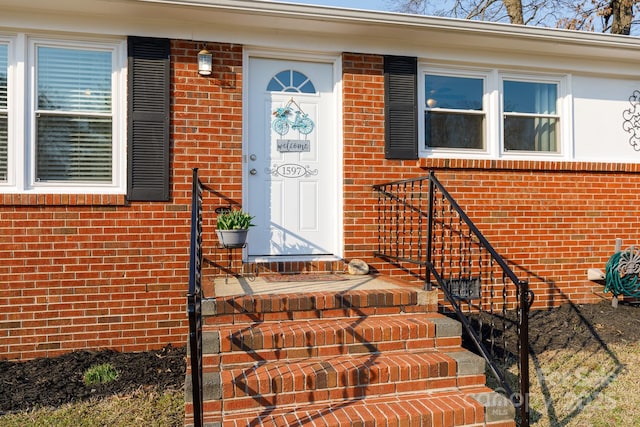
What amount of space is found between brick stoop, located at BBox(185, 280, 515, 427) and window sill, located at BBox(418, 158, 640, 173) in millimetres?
1821

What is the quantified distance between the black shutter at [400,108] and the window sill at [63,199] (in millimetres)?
2618

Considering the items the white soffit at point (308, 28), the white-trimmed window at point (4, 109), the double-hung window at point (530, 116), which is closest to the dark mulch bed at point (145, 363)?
the white-trimmed window at point (4, 109)

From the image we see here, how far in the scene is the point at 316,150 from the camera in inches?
208

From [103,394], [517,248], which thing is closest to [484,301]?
[517,248]

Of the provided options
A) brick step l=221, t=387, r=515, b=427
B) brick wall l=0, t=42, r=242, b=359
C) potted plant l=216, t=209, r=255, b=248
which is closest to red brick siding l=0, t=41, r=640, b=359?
brick wall l=0, t=42, r=242, b=359

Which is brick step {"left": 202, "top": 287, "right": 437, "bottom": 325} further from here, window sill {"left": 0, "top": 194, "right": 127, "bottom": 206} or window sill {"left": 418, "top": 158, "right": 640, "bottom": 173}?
window sill {"left": 418, "top": 158, "right": 640, "bottom": 173}

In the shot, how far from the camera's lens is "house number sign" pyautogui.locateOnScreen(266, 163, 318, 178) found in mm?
5160

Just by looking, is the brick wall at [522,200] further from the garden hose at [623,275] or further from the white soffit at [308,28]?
the white soffit at [308,28]

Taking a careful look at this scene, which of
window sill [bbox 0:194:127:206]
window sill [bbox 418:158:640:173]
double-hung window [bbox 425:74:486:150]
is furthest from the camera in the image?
double-hung window [bbox 425:74:486:150]

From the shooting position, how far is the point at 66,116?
472cm

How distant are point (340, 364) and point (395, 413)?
483 millimetres

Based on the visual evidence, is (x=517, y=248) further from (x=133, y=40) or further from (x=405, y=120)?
(x=133, y=40)

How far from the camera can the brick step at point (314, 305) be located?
3.67 m

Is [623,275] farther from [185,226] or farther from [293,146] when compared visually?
[185,226]
